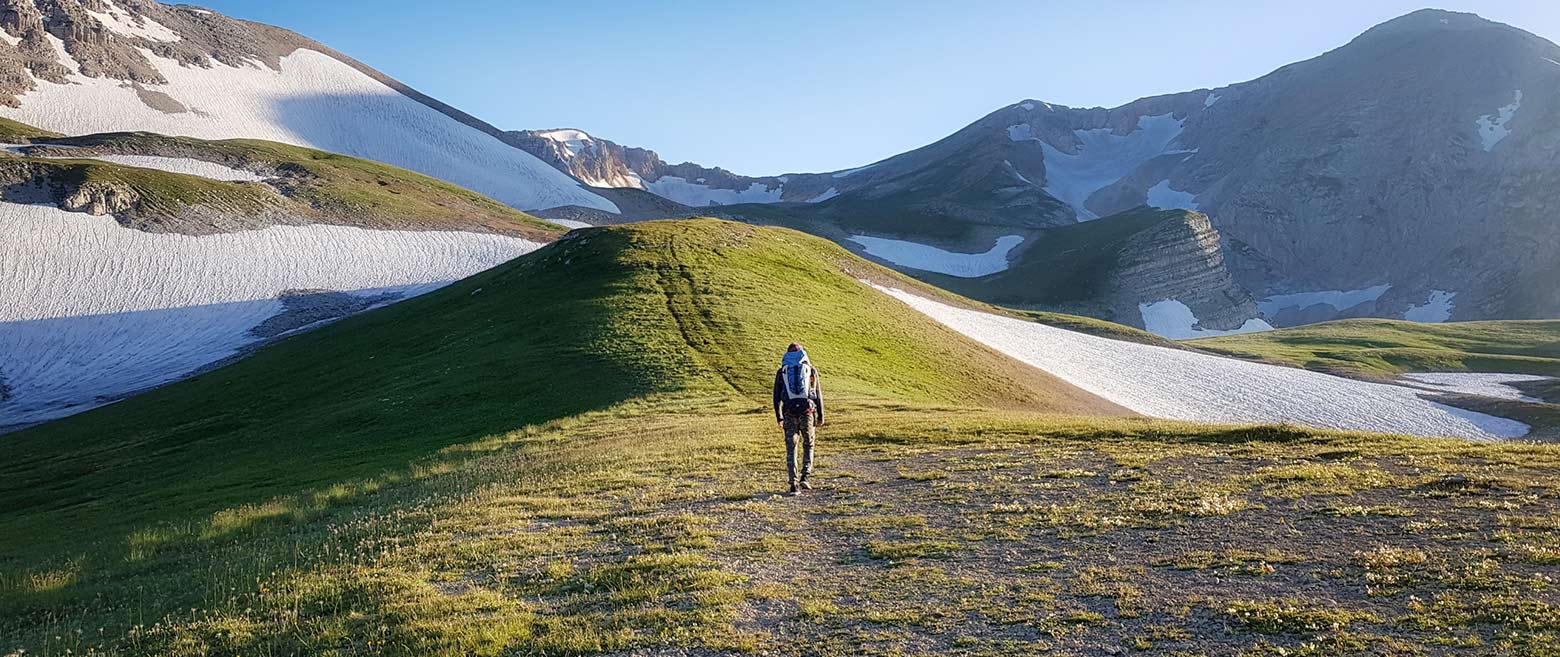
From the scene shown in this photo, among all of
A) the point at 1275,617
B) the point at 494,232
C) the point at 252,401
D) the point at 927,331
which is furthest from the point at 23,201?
the point at 1275,617

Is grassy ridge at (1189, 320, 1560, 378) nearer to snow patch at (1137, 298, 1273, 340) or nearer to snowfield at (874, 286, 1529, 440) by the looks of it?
snowfield at (874, 286, 1529, 440)

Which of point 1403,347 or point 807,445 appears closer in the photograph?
point 807,445

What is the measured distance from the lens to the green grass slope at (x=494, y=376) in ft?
119

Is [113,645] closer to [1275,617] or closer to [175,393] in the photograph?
[1275,617]

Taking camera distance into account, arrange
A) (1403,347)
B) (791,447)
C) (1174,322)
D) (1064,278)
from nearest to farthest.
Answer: (791,447) < (1403,347) < (1174,322) < (1064,278)

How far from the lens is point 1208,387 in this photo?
70688 millimetres

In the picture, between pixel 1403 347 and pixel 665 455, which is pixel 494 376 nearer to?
pixel 665 455

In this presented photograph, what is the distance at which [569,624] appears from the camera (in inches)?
422

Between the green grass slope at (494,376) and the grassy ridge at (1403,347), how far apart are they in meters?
64.3

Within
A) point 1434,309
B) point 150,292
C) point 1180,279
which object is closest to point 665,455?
point 150,292

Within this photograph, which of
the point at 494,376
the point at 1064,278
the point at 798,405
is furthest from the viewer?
the point at 1064,278

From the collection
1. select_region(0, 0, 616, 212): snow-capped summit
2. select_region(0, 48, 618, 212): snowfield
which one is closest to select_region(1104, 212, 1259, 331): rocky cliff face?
select_region(0, 48, 618, 212): snowfield

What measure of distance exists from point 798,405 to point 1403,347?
5162 inches

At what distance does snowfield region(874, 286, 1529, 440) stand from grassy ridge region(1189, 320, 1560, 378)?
18.8m
